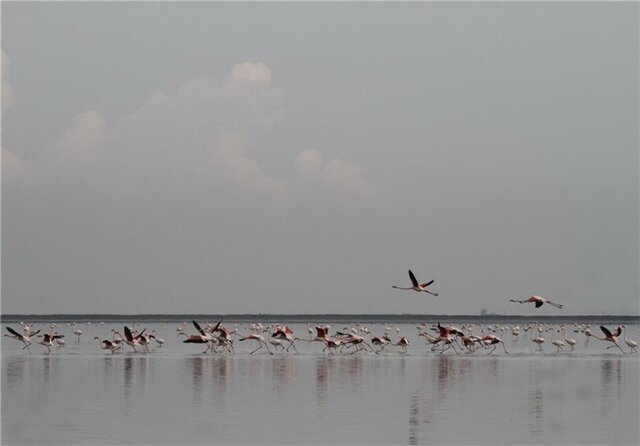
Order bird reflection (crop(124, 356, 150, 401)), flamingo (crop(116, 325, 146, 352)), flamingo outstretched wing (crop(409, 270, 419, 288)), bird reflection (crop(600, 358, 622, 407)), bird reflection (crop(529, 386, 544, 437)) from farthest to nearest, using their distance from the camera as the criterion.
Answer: flamingo (crop(116, 325, 146, 352)), flamingo outstretched wing (crop(409, 270, 419, 288)), bird reflection (crop(124, 356, 150, 401)), bird reflection (crop(600, 358, 622, 407)), bird reflection (crop(529, 386, 544, 437))

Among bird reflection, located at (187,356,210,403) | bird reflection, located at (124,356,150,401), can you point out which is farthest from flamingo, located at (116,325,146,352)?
bird reflection, located at (187,356,210,403)

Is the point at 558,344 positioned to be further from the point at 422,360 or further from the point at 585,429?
the point at 585,429

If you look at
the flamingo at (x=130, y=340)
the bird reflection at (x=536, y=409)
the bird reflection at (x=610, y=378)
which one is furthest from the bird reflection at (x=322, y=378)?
the flamingo at (x=130, y=340)

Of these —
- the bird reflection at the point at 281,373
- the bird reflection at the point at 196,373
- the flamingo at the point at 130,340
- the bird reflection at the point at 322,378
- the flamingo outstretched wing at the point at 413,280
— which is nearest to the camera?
the bird reflection at the point at 322,378

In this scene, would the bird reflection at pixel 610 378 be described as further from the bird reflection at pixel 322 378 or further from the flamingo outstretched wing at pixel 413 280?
the flamingo outstretched wing at pixel 413 280

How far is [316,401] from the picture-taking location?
2123 centimetres

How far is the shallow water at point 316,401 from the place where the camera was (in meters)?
16.6

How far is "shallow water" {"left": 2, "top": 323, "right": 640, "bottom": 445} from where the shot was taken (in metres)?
16.6

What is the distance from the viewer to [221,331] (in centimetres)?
3700

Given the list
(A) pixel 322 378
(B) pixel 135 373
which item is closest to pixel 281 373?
(A) pixel 322 378

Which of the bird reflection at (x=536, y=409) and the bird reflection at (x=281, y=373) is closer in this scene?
the bird reflection at (x=536, y=409)

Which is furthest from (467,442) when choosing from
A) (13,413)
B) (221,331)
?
(221,331)

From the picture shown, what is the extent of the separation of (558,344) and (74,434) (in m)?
27.2

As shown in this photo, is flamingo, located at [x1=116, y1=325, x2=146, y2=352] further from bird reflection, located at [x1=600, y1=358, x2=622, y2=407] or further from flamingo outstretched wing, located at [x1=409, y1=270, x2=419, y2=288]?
bird reflection, located at [x1=600, y1=358, x2=622, y2=407]
